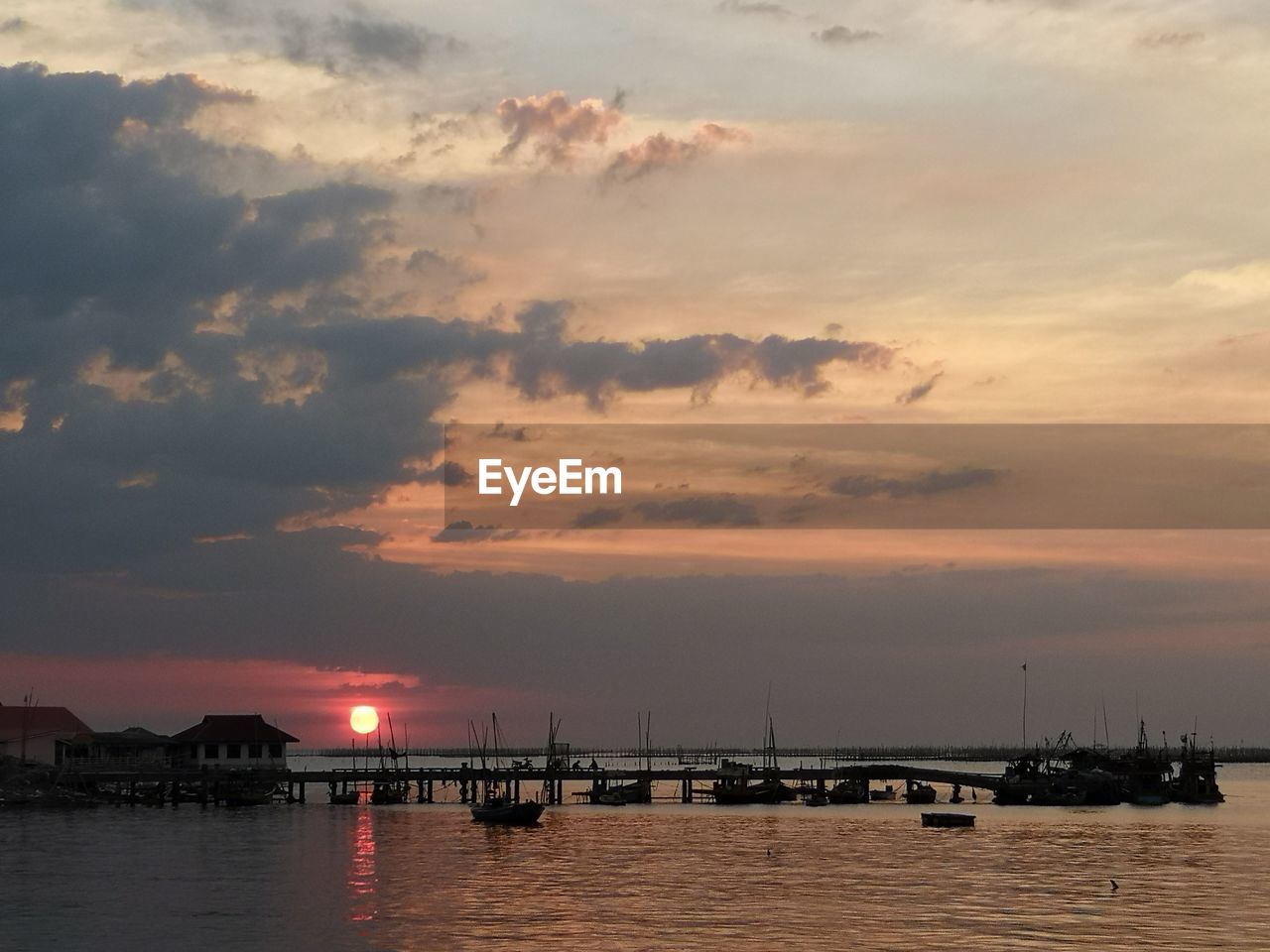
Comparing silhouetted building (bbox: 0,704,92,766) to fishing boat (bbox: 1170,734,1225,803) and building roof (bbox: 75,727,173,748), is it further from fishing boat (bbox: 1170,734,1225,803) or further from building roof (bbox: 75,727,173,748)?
fishing boat (bbox: 1170,734,1225,803)

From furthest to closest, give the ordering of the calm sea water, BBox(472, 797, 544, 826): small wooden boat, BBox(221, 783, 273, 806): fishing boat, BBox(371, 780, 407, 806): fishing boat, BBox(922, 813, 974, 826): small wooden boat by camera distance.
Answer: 1. BBox(371, 780, 407, 806): fishing boat
2. BBox(221, 783, 273, 806): fishing boat
3. BBox(472, 797, 544, 826): small wooden boat
4. BBox(922, 813, 974, 826): small wooden boat
5. the calm sea water

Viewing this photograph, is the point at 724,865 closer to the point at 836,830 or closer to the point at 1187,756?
the point at 836,830

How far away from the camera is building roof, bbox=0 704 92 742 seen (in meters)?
146

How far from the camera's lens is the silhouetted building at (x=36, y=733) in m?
145

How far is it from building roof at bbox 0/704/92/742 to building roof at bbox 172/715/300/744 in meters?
10.7

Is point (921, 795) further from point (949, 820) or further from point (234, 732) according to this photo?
point (234, 732)

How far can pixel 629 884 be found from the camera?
8031 centimetres

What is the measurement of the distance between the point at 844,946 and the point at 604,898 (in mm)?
17381

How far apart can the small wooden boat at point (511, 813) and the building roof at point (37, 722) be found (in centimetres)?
Answer: 4846

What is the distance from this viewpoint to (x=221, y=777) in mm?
146250

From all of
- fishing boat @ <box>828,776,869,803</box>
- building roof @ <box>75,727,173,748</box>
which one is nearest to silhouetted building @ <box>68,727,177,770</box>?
building roof @ <box>75,727,173,748</box>

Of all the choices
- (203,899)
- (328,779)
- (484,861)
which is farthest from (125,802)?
(203,899)

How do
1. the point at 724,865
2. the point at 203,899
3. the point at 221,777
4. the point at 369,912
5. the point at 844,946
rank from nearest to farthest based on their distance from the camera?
the point at 844,946 < the point at 369,912 < the point at 203,899 < the point at 724,865 < the point at 221,777

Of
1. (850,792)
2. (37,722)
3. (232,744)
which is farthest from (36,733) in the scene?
(850,792)
